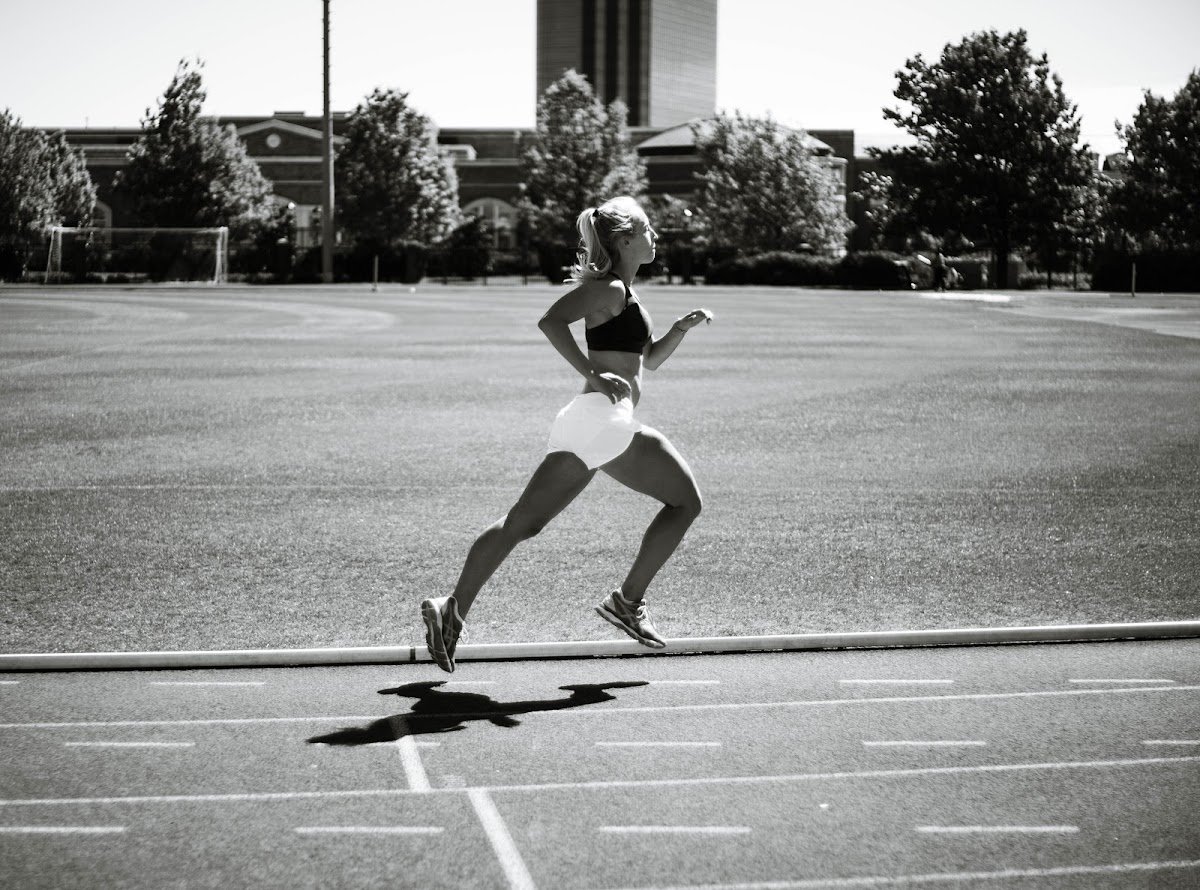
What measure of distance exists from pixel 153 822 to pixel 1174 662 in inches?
164

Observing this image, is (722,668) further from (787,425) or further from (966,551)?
(787,425)

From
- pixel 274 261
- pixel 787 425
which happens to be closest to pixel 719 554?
pixel 787 425

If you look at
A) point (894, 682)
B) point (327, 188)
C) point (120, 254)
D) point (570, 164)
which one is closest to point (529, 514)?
point (894, 682)

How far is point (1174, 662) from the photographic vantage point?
5.99 metres

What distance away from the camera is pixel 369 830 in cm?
410

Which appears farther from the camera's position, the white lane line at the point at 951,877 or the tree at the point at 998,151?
the tree at the point at 998,151

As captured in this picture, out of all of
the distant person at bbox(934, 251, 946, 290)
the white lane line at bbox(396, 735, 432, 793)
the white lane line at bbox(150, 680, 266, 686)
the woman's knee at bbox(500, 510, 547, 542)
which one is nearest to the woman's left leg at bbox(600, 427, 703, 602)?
the woman's knee at bbox(500, 510, 547, 542)

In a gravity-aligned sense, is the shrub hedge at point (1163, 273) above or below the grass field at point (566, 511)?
above

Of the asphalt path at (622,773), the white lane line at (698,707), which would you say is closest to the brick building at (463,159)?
the asphalt path at (622,773)

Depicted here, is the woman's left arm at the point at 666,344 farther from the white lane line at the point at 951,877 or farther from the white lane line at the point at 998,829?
the white lane line at the point at 951,877

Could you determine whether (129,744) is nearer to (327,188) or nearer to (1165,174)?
(327,188)

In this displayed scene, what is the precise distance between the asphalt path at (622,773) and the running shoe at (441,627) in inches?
6.2

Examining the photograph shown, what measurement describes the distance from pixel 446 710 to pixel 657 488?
4.02 ft

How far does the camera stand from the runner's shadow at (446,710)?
5000 millimetres
